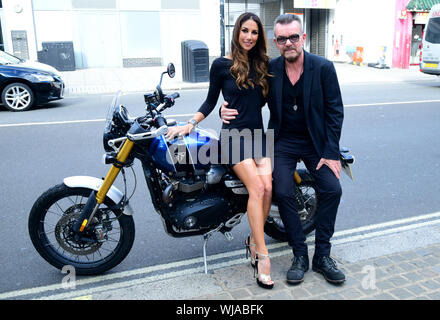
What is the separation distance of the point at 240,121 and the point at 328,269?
4.08 ft

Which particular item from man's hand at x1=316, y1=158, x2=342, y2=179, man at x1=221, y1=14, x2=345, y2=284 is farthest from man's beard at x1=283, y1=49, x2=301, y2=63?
man's hand at x1=316, y1=158, x2=342, y2=179

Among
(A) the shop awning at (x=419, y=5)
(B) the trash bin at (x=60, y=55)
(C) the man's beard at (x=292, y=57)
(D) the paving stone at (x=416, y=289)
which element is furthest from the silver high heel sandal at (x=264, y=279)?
(A) the shop awning at (x=419, y=5)

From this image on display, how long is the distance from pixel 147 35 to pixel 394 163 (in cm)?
1688

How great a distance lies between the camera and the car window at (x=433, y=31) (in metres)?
15.1

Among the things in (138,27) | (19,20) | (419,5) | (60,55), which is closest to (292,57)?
(60,55)

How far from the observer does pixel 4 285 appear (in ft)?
11.1

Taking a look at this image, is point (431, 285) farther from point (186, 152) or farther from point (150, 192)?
point (150, 192)

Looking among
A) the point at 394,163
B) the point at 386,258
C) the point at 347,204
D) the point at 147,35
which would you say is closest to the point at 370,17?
the point at 147,35

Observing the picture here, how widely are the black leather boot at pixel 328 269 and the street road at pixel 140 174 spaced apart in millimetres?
824

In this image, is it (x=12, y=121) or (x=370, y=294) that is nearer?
(x=370, y=294)

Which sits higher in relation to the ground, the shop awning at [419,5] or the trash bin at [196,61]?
the shop awning at [419,5]

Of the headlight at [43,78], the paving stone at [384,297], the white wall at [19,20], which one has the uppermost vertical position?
the white wall at [19,20]

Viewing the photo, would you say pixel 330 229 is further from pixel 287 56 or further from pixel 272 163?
pixel 287 56

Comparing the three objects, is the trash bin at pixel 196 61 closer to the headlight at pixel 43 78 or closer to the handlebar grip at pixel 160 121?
the headlight at pixel 43 78
